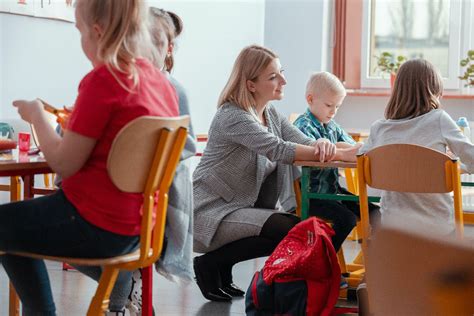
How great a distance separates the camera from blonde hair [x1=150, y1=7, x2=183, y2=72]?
2562 mm

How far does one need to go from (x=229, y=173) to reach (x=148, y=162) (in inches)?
55.3

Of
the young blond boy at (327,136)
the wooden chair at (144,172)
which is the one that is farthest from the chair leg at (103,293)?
the young blond boy at (327,136)

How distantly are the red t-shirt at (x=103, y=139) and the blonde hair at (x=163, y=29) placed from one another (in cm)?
50

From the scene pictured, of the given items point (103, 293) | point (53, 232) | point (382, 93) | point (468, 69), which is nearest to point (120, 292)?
point (103, 293)

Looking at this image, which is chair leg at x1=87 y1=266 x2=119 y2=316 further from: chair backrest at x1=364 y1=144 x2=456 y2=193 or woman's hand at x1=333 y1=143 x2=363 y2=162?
woman's hand at x1=333 y1=143 x2=363 y2=162

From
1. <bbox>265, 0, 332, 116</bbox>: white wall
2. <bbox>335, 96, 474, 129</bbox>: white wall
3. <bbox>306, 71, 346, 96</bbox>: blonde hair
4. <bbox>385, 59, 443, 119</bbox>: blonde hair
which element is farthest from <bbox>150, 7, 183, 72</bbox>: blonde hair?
<bbox>335, 96, 474, 129</bbox>: white wall

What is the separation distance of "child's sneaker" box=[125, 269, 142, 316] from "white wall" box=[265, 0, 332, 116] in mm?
4097

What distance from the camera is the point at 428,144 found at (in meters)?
2.95

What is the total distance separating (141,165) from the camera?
6.28ft

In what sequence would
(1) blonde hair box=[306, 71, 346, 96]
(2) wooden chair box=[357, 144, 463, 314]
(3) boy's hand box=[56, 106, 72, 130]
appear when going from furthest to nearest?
(1) blonde hair box=[306, 71, 346, 96], (2) wooden chair box=[357, 144, 463, 314], (3) boy's hand box=[56, 106, 72, 130]

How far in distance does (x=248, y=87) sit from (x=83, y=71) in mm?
1685

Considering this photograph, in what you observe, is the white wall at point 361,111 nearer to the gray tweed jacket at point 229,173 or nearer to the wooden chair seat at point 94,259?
the gray tweed jacket at point 229,173

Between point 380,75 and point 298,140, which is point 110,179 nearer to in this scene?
point 298,140

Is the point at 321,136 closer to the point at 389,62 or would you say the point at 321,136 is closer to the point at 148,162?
the point at 148,162
